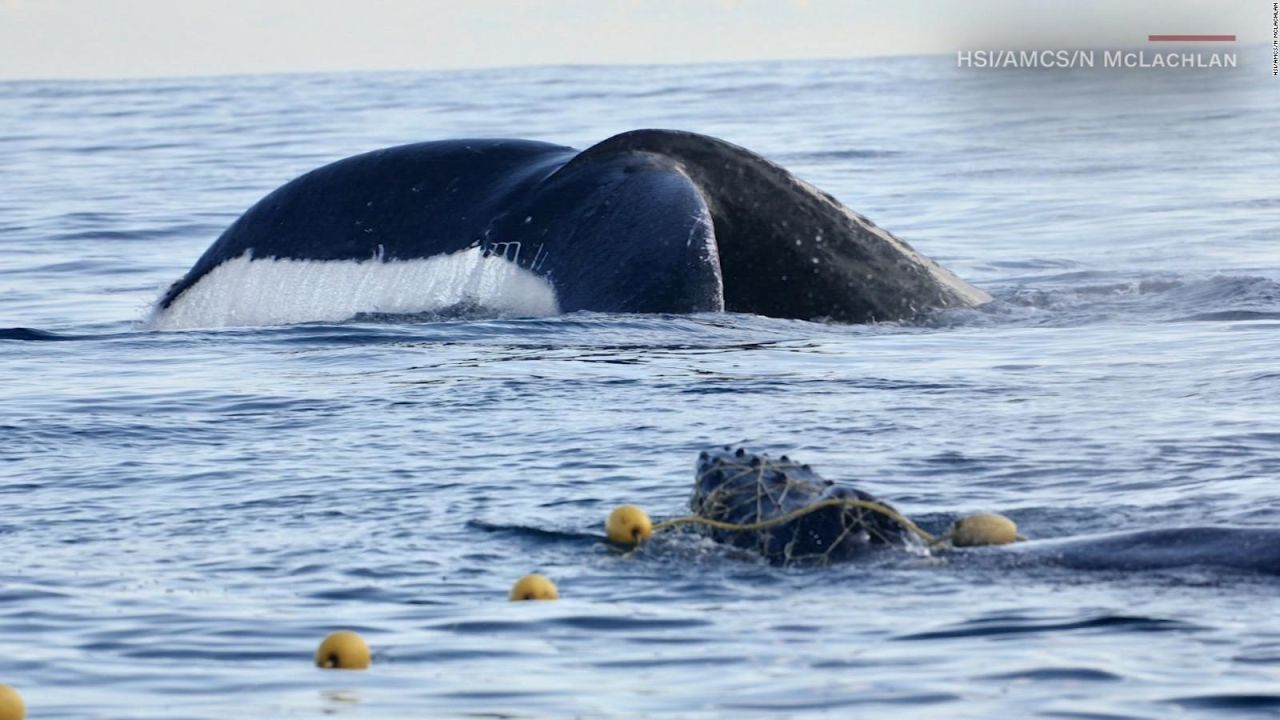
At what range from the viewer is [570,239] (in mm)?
11891

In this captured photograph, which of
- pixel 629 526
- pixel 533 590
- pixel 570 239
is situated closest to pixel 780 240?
pixel 570 239

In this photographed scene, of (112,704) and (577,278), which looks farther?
(577,278)

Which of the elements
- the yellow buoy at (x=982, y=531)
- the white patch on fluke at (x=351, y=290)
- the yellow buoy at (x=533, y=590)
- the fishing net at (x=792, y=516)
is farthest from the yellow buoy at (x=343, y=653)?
the white patch on fluke at (x=351, y=290)

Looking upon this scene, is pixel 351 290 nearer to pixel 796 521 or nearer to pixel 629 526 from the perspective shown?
pixel 629 526

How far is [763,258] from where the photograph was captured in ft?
39.8

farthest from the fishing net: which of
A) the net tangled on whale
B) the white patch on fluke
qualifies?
the white patch on fluke

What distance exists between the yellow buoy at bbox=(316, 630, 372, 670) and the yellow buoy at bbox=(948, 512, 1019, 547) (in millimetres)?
2281

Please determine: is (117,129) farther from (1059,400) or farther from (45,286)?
(1059,400)

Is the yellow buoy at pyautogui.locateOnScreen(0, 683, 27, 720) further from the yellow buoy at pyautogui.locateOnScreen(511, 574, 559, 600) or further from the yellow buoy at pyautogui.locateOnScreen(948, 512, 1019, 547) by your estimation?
the yellow buoy at pyautogui.locateOnScreen(948, 512, 1019, 547)

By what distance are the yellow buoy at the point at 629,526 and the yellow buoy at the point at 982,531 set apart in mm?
1107

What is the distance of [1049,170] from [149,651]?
26999 mm

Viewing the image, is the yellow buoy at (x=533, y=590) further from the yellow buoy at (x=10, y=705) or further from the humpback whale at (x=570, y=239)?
the humpback whale at (x=570, y=239)

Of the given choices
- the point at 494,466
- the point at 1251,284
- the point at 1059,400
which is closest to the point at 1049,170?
the point at 1251,284

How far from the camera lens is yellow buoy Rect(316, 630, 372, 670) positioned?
651 cm
